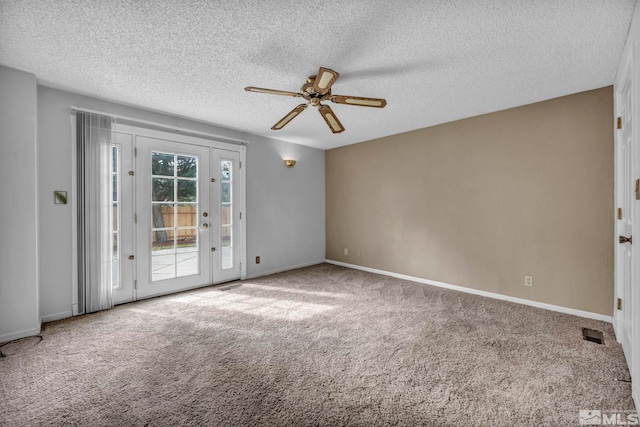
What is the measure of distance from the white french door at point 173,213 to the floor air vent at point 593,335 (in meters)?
4.32

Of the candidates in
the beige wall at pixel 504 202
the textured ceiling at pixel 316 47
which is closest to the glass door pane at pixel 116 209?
the textured ceiling at pixel 316 47

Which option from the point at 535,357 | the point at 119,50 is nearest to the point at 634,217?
the point at 535,357

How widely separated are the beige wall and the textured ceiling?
0.45 meters

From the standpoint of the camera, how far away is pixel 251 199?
188 inches

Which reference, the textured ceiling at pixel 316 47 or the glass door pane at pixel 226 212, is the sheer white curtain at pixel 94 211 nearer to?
the textured ceiling at pixel 316 47

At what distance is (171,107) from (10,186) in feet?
5.78

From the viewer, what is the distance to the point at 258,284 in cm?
438

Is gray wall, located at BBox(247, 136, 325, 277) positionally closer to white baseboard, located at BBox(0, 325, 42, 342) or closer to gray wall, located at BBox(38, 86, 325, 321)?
gray wall, located at BBox(38, 86, 325, 321)

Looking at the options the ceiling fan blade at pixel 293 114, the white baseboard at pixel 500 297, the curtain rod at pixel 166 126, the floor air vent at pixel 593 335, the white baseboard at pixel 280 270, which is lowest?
the floor air vent at pixel 593 335

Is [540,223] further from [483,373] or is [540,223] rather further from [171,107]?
[171,107]

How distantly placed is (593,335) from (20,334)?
5.37 metres

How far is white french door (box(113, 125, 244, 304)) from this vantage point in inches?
138

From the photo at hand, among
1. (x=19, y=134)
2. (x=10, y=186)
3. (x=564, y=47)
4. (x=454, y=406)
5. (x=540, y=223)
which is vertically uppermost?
(x=564, y=47)

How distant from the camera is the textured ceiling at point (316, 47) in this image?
180 cm
